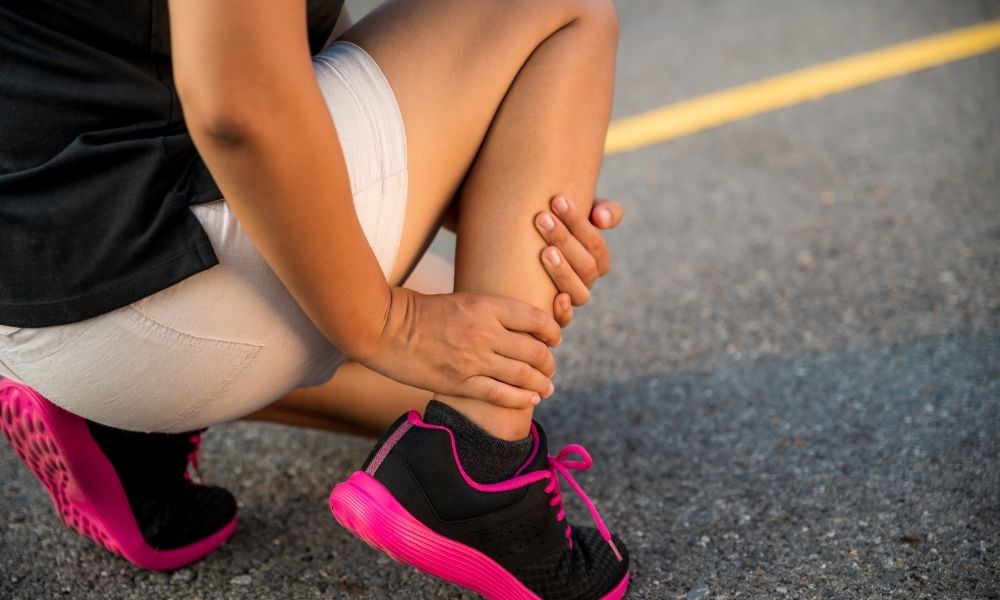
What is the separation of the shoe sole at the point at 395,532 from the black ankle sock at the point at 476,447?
87mm

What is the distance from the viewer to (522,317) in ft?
3.59

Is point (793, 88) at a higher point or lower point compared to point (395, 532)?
lower

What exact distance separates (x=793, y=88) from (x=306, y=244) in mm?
2651

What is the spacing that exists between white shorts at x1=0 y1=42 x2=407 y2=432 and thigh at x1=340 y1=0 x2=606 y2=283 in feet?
0.08

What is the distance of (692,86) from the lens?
3.33 metres

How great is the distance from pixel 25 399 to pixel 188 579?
347 mm

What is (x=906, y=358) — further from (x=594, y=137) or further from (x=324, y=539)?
(x=324, y=539)

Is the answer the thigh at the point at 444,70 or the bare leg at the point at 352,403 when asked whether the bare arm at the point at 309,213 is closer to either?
the thigh at the point at 444,70

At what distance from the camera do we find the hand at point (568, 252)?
44.6 inches

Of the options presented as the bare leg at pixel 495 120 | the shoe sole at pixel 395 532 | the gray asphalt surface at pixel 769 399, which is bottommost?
the gray asphalt surface at pixel 769 399

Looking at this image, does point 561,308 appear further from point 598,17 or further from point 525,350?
point 598,17

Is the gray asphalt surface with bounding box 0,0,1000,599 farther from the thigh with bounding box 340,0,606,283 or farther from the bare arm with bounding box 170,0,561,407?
the thigh with bounding box 340,0,606,283

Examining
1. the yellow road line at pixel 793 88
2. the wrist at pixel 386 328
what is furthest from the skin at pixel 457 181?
the yellow road line at pixel 793 88

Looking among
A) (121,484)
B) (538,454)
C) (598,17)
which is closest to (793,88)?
(598,17)
